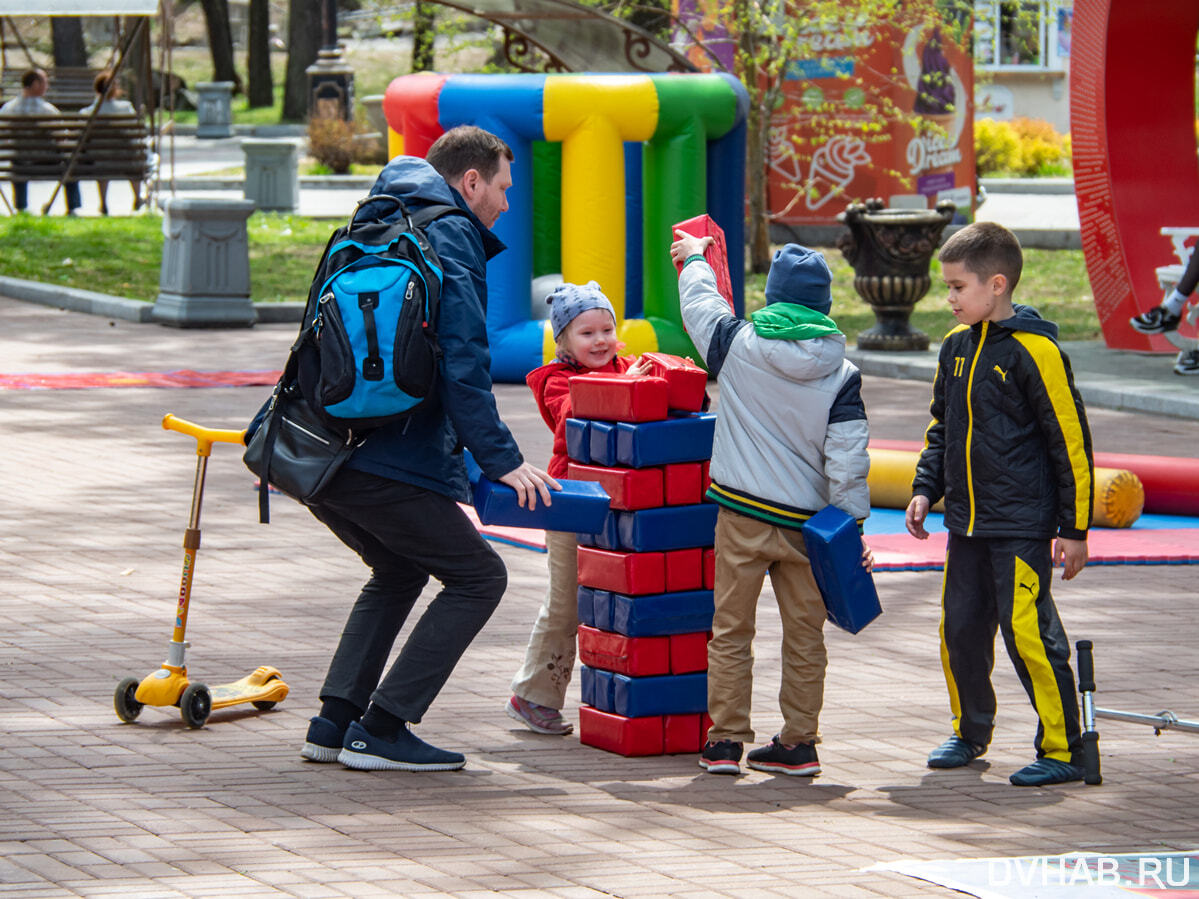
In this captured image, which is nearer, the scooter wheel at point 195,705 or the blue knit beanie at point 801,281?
the blue knit beanie at point 801,281

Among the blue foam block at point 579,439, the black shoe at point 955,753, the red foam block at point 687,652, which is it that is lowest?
the black shoe at point 955,753

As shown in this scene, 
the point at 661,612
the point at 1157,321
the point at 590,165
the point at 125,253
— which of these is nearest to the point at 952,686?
the point at 661,612

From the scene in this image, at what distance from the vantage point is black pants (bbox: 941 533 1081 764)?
524 cm

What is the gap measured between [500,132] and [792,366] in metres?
8.76

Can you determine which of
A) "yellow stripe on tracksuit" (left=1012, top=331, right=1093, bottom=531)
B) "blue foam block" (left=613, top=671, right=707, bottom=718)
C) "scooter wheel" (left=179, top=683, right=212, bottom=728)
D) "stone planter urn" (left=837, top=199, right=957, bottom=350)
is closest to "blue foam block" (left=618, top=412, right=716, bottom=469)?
"blue foam block" (left=613, top=671, right=707, bottom=718)

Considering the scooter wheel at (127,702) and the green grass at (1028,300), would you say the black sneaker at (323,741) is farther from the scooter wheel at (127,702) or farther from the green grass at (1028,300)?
the green grass at (1028,300)

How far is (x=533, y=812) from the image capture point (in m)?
4.84

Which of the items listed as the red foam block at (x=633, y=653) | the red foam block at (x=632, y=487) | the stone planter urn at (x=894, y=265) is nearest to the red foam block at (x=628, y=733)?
the red foam block at (x=633, y=653)

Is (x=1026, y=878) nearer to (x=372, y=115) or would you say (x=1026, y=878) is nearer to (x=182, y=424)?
(x=182, y=424)

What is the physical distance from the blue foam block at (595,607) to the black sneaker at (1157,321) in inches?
403

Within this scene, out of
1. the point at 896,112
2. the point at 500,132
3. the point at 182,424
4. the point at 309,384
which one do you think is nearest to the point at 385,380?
the point at 309,384

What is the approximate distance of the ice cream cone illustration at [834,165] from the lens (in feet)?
74.5

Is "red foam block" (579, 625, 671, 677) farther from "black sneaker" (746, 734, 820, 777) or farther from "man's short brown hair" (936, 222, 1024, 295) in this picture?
"man's short brown hair" (936, 222, 1024, 295)

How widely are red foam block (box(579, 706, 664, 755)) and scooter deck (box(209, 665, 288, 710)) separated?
3.44 feet
